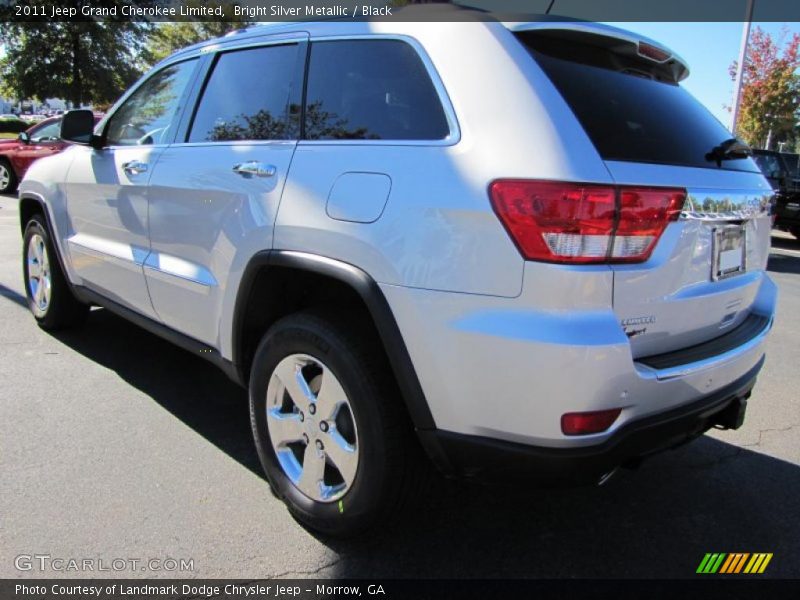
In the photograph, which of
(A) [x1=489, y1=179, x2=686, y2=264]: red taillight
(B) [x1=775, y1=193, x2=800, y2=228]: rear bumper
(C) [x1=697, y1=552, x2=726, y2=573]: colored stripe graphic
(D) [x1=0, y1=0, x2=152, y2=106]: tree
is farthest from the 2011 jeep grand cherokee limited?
(D) [x1=0, y1=0, x2=152, y2=106]: tree

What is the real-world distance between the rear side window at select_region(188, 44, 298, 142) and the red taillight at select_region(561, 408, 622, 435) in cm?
155

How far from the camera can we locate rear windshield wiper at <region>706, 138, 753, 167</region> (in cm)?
238

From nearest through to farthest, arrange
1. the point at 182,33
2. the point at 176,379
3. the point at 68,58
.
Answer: the point at 176,379
the point at 68,58
the point at 182,33

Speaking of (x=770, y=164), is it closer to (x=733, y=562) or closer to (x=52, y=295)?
(x=733, y=562)

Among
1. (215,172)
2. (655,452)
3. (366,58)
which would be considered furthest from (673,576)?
(215,172)

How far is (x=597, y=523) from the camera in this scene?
2.67 meters

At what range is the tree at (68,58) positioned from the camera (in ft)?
78.0

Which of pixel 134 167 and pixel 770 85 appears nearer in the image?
pixel 134 167

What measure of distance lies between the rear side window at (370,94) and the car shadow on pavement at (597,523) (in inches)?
51.6

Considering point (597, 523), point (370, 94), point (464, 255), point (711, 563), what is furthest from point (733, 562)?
point (370, 94)

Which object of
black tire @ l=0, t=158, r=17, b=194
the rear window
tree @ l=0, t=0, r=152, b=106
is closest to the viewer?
the rear window

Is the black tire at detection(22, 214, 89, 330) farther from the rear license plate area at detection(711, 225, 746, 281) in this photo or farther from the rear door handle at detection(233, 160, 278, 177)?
the rear license plate area at detection(711, 225, 746, 281)

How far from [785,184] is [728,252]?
12.3 meters

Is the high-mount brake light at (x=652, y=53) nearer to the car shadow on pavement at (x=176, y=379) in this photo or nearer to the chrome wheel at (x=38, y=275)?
the car shadow on pavement at (x=176, y=379)
